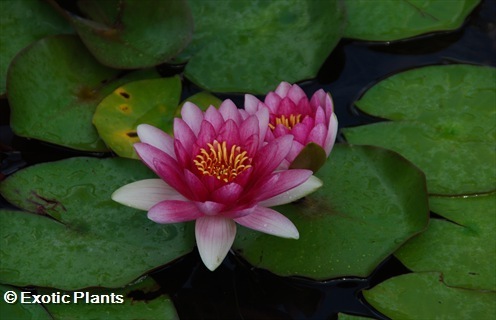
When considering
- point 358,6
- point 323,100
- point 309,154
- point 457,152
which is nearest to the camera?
point 309,154

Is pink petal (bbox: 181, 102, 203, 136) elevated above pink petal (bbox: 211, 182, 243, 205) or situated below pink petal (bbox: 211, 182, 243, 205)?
above

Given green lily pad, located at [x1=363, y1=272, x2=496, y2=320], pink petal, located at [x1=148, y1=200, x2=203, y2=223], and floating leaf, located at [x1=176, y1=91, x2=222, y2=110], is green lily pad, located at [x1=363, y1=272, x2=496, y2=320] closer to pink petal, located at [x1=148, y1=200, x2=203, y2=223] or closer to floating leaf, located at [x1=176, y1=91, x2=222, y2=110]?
pink petal, located at [x1=148, y1=200, x2=203, y2=223]

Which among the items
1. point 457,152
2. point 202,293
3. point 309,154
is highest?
point 309,154

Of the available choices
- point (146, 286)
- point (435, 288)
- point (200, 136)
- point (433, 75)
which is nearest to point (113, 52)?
point (200, 136)

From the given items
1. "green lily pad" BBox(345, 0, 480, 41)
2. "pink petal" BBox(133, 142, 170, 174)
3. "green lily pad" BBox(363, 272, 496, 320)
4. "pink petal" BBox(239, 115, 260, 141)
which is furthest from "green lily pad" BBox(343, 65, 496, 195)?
"pink petal" BBox(133, 142, 170, 174)

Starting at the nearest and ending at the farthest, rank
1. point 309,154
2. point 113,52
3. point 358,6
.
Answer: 1. point 309,154
2. point 113,52
3. point 358,6

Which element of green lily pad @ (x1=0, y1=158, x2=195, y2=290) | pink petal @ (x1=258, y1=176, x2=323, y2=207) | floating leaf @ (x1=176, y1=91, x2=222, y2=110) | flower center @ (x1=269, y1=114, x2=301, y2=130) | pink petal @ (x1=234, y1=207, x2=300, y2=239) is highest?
flower center @ (x1=269, y1=114, x2=301, y2=130)

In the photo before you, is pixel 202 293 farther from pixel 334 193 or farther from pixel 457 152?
pixel 457 152

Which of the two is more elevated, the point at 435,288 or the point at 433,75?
the point at 433,75
